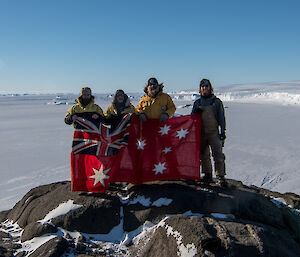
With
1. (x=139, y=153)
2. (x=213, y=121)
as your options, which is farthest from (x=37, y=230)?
(x=213, y=121)

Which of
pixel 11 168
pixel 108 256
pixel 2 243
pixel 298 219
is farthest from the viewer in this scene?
pixel 11 168

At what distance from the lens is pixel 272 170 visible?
8195 mm

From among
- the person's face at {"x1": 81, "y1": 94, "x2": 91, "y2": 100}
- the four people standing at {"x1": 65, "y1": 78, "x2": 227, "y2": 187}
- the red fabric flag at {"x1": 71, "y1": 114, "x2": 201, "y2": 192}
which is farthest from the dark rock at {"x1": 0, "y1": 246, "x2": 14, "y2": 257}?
the person's face at {"x1": 81, "y1": 94, "x2": 91, "y2": 100}

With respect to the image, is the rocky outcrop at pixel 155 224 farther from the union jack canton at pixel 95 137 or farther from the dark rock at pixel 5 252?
the union jack canton at pixel 95 137

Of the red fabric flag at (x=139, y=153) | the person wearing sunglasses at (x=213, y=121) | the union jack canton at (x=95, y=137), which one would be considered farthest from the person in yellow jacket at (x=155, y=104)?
the person wearing sunglasses at (x=213, y=121)

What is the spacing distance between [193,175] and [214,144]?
636 millimetres

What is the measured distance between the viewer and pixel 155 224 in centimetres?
345

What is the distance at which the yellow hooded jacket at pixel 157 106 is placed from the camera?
165 inches

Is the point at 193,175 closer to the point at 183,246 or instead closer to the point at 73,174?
the point at 183,246

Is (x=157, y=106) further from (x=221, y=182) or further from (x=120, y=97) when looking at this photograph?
(x=221, y=182)

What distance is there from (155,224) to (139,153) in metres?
1.24

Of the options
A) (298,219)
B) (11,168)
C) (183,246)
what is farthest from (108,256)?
(11,168)

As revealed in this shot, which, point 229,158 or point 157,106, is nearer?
point 157,106

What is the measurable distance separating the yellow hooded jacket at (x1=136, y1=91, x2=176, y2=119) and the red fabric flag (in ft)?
0.47
